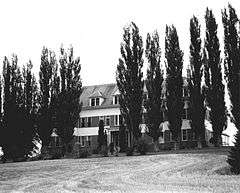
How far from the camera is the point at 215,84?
38531 mm

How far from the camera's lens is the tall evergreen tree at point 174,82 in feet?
129

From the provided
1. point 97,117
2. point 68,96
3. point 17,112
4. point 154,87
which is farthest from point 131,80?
point 97,117

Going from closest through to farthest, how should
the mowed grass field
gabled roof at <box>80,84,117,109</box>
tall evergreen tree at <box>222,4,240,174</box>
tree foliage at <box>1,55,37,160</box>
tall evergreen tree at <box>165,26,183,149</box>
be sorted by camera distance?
the mowed grass field, tall evergreen tree at <box>222,4,240,174</box>, tall evergreen tree at <box>165,26,183,149</box>, tree foliage at <box>1,55,37,160</box>, gabled roof at <box>80,84,117,109</box>

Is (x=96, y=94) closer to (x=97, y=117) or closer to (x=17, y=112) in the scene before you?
(x=97, y=117)

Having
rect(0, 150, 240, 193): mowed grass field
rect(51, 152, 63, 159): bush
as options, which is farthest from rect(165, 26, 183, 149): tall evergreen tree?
rect(51, 152, 63, 159): bush

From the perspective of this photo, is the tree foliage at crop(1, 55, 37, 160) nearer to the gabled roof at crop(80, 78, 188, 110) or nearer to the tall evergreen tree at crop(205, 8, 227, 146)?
the gabled roof at crop(80, 78, 188, 110)

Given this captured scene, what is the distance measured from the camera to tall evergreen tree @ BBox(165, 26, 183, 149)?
129ft

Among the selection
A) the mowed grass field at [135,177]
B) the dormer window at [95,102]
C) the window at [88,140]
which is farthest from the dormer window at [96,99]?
the mowed grass field at [135,177]

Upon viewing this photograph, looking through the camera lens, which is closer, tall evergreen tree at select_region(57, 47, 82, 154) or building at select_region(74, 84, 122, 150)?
tall evergreen tree at select_region(57, 47, 82, 154)

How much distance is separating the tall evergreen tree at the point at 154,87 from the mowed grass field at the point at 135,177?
924 cm

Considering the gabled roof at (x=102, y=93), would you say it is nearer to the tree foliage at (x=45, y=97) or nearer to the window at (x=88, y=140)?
the window at (x=88, y=140)

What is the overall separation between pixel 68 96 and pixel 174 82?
11280 millimetres

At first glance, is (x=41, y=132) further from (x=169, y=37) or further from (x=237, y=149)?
(x=237, y=149)

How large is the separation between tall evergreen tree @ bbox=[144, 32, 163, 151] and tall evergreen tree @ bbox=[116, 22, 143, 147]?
43.5 inches
